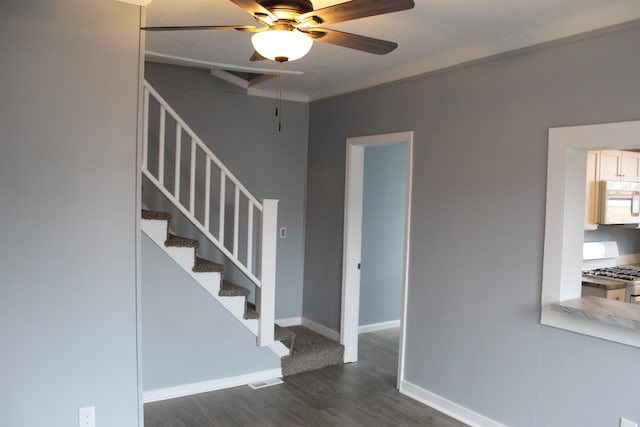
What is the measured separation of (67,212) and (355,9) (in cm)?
172

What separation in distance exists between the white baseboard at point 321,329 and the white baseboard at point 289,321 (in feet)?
0.19

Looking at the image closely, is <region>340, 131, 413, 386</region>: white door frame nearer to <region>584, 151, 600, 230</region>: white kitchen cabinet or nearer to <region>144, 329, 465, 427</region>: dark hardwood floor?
<region>144, 329, 465, 427</region>: dark hardwood floor

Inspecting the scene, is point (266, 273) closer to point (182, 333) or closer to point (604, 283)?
point (182, 333)

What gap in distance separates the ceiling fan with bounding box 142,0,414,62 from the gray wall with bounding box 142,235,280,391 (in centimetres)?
199

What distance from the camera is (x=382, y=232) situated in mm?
5766

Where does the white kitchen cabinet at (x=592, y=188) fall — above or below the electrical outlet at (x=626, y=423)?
above

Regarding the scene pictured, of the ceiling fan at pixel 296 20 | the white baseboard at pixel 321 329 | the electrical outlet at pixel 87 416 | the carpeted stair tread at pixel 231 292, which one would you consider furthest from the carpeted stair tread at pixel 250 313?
the ceiling fan at pixel 296 20

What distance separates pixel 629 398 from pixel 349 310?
8.24 feet

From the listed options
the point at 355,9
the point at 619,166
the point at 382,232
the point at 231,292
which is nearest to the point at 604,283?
the point at 619,166

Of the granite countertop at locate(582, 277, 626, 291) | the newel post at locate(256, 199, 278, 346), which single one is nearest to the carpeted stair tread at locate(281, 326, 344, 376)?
the newel post at locate(256, 199, 278, 346)

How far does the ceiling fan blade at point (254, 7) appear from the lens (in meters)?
1.92

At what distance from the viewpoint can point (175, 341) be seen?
377 cm

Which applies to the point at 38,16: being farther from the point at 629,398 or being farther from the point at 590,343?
the point at 629,398

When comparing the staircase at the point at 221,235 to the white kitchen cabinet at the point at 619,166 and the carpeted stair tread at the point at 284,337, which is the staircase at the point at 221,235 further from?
the white kitchen cabinet at the point at 619,166
